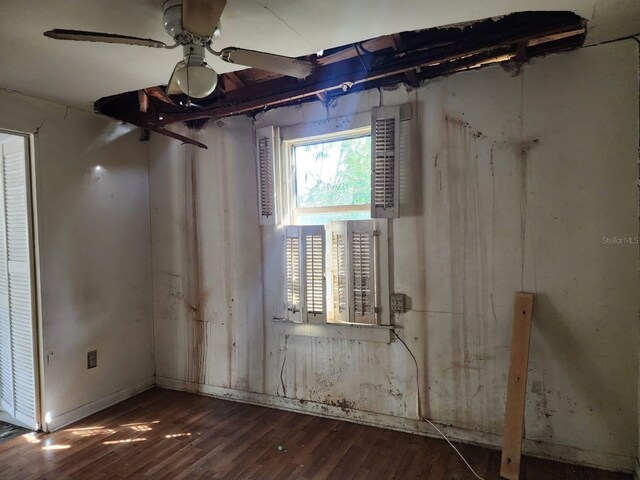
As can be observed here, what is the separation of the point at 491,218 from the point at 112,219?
300 cm

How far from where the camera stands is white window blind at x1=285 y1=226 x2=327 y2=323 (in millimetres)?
2805

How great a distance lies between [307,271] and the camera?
284cm

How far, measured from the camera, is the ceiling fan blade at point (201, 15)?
4.13 feet

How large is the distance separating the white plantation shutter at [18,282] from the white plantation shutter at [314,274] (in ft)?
6.58

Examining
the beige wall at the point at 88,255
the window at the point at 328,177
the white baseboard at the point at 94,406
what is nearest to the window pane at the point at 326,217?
the window at the point at 328,177

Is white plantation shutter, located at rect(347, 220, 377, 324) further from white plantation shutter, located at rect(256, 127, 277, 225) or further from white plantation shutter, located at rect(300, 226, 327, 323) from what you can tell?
white plantation shutter, located at rect(256, 127, 277, 225)

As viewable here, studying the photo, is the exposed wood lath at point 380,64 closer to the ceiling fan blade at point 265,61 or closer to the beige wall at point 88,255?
the beige wall at point 88,255

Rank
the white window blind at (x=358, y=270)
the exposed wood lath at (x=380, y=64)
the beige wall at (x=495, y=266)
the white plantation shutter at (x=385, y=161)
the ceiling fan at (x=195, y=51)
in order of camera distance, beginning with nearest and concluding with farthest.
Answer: the ceiling fan at (x=195, y=51)
the exposed wood lath at (x=380, y=64)
the beige wall at (x=495, y=266)
the white plantation shutter at (x=385, y=161)
the white window blind at (x=358, y=270)

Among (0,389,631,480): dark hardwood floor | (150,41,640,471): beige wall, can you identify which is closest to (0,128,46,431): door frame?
(0,389,631,480): dark hardwood floor

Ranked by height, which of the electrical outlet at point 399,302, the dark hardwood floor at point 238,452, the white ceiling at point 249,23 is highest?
the white ceiling at point 249,23

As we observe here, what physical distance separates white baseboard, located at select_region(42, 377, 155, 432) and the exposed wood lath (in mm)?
2252

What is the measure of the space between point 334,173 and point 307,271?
2.52 ft

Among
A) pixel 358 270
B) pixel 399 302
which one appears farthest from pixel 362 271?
pixel 399 302

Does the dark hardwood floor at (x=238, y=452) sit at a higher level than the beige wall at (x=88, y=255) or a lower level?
lower
